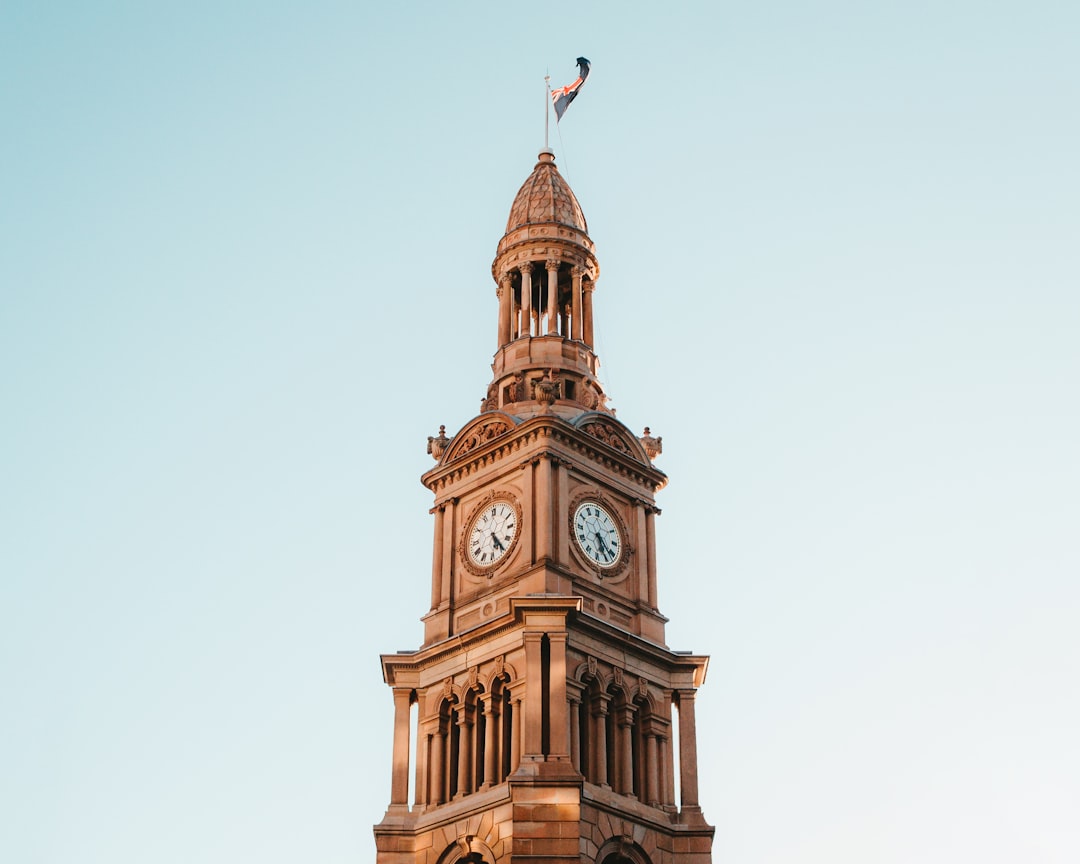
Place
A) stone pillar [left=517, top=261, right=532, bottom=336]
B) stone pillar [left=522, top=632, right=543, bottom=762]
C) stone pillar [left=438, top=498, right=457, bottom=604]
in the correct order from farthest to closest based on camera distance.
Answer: stone pillar [left=517, top=261, right=532, bottom=336] < stone pillar [left=438, top=498, right=457, bottom=604] < stone pillar [left=522, top=632, right=543, bottom=762]

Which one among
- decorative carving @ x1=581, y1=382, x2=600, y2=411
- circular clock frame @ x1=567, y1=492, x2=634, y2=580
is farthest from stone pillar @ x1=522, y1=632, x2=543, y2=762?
decorative carving @ x1=581, y1=382, x2=600, y2=411

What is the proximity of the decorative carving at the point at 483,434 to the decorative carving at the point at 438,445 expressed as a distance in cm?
134

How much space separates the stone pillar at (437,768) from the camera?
60.9 meters

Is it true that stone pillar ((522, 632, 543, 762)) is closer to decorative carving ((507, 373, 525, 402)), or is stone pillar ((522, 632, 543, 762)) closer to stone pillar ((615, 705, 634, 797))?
stone pillar ((615, 705, 634, 797))

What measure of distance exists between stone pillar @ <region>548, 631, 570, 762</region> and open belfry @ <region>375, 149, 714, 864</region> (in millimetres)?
47

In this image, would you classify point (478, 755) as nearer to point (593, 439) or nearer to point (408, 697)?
point (408, 697)

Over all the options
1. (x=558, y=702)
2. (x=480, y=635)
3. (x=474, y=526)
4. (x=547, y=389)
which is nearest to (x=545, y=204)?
(x=547, y=389)

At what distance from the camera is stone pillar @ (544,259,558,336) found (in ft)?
230

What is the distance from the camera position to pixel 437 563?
66125 millimetres

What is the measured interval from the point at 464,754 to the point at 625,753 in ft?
17.7

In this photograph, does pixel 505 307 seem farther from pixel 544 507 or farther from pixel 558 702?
pixel 558 702

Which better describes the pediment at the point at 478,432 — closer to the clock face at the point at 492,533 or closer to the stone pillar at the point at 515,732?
the clock face at the point at 492,533

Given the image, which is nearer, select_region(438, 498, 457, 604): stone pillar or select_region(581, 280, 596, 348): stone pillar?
select_region(438, 498, 457, 604): stone pillar

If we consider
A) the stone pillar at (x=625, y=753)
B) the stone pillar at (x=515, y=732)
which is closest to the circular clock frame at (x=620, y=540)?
the stone pillar at (x=625, y=753)
